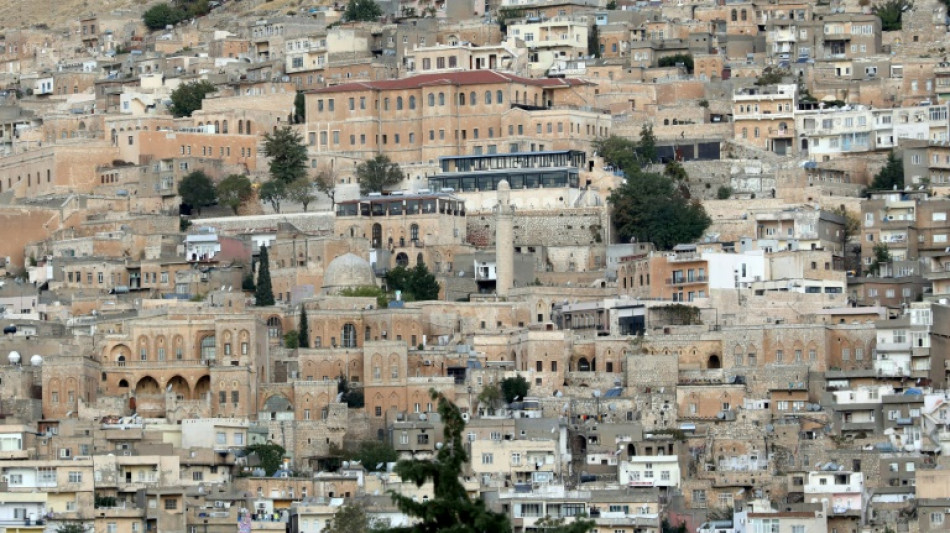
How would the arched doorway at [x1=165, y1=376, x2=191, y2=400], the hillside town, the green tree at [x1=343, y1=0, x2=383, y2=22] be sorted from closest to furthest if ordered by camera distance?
the hillside town < the arched doorway at [x1=165, y1=376, x2=191, y2=400] < the green tree at [x1=343, y1=0, x2=383, y2=22]

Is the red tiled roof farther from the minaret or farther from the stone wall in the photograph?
the minaret

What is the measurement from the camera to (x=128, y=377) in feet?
229

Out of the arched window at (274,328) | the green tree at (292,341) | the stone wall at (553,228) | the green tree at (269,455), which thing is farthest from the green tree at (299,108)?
the green tree at (269,455)

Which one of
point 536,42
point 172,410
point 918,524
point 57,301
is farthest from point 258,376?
point 536,42

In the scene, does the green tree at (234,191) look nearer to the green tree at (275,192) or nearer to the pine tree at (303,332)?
the green tree at (275,192)

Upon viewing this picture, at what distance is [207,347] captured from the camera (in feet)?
232

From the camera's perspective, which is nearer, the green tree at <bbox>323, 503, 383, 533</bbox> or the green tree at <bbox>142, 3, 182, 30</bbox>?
the green tree at <bbox>323, 503, 383, 533</bbox>

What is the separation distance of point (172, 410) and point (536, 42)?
31.3 meters

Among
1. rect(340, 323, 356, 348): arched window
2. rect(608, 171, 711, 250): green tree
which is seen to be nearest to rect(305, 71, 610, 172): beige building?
rect(608, 171, 711, 250): green tree

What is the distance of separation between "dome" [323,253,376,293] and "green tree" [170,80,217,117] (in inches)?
756

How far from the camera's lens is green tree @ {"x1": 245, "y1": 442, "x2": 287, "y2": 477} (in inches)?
2549

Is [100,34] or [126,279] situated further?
[100,34]

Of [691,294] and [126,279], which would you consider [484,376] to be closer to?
[691,294]

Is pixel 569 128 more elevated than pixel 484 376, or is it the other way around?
pixel 569 128
